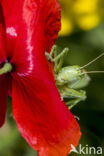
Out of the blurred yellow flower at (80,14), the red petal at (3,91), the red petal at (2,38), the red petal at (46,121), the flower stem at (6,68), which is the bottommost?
the red petal at (46,121)

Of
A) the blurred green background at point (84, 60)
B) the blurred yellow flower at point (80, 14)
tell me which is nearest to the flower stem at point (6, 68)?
the blurred green background at point (84, 60)

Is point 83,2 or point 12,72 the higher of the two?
point 83,2

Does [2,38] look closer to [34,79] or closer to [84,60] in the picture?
[34,79]

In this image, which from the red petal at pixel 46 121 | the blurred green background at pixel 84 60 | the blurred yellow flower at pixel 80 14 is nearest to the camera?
the red petal at pixel 46 121

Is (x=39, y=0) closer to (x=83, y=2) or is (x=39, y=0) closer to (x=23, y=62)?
(x=23, y=62)

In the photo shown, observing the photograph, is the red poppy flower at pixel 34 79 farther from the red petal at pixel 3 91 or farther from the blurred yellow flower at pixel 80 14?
the blurred yellow flower at pixel 80 14

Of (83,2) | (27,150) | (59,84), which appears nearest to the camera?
(59,84)

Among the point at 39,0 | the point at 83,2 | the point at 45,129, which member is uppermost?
the point at 83,2

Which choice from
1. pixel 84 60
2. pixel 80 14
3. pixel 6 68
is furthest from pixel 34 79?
pixel 80 14

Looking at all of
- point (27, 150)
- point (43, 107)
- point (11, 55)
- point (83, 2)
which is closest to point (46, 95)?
point (43, 107)
